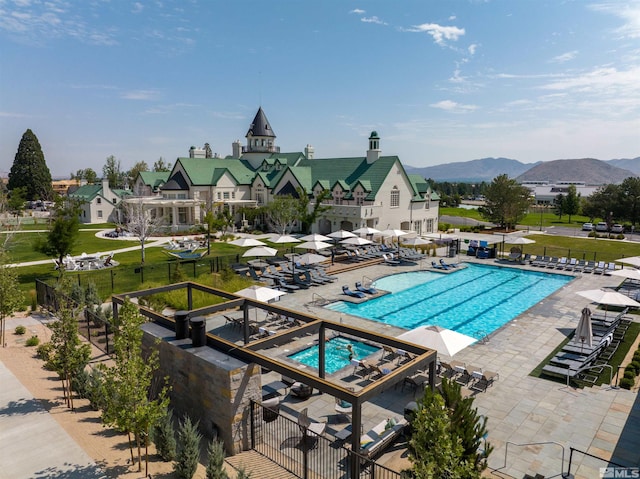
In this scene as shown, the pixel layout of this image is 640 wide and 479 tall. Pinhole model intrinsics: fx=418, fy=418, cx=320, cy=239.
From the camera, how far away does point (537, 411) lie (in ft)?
38.6

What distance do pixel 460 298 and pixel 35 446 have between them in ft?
71.3

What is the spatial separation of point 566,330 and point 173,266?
75.8 ft

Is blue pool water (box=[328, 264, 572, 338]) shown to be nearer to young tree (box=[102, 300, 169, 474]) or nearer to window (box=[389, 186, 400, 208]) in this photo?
young tree (box=[102, 300, 169, 474])

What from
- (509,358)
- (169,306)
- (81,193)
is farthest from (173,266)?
(81,193)

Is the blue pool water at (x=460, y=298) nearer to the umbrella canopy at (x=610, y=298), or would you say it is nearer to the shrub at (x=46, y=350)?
the umbrella canopy at (x=610, y=298)

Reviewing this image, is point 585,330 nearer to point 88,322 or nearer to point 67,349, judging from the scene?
point 67,349

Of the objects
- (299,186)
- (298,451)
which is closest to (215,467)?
(298,451)

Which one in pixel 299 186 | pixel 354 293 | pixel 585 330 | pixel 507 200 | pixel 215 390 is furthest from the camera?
pixel 507 200

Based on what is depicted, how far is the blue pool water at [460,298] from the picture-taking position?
2133 cm

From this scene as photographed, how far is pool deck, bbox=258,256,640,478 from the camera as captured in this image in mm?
9633

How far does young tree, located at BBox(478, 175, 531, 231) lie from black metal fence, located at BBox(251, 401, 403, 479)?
53.8m

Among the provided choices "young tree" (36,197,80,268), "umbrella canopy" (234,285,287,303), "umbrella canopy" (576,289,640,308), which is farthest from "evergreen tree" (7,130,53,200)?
"umbrella canopy" (576,289,640,308)

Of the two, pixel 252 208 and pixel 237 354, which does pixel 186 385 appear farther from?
pixel 252 208

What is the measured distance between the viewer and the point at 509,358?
15602 mm
